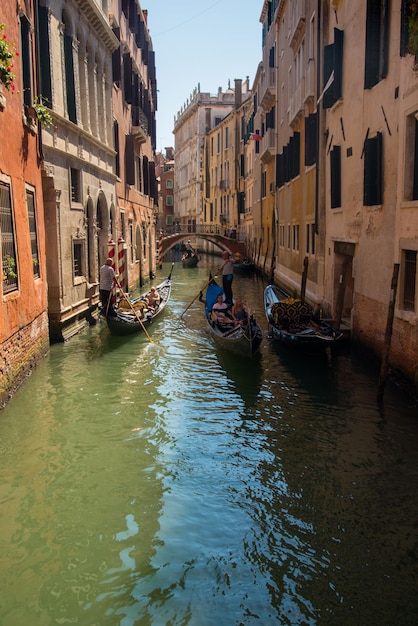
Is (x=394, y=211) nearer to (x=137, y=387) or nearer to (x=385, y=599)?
(x=137, y=387)

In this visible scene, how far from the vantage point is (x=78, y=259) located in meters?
12.3

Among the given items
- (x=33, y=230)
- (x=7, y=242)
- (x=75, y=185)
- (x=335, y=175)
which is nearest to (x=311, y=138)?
(x=335, y=175)

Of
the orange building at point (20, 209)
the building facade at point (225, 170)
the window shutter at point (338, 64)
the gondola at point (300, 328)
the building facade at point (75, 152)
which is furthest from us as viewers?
the building facade at point (225, 170)

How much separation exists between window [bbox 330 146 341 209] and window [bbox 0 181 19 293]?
649 centimetres

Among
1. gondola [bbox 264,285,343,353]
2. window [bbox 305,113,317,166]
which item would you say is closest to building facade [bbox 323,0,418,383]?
gondola [bbox 264,285,343,353]

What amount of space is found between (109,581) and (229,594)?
802mm

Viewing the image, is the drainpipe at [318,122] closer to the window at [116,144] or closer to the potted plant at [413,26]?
the window at [116,144]

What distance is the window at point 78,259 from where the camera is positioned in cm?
1202

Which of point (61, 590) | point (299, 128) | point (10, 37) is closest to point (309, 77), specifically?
point (299, 128)

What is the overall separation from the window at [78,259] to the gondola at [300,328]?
4167mm

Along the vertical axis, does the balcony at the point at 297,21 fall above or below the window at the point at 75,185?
above

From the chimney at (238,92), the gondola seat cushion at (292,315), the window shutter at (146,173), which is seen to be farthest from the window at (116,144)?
the chimney at (238,92)

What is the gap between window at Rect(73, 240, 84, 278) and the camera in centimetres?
1202

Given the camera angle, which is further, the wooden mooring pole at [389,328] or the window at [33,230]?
the window at [33,230]
